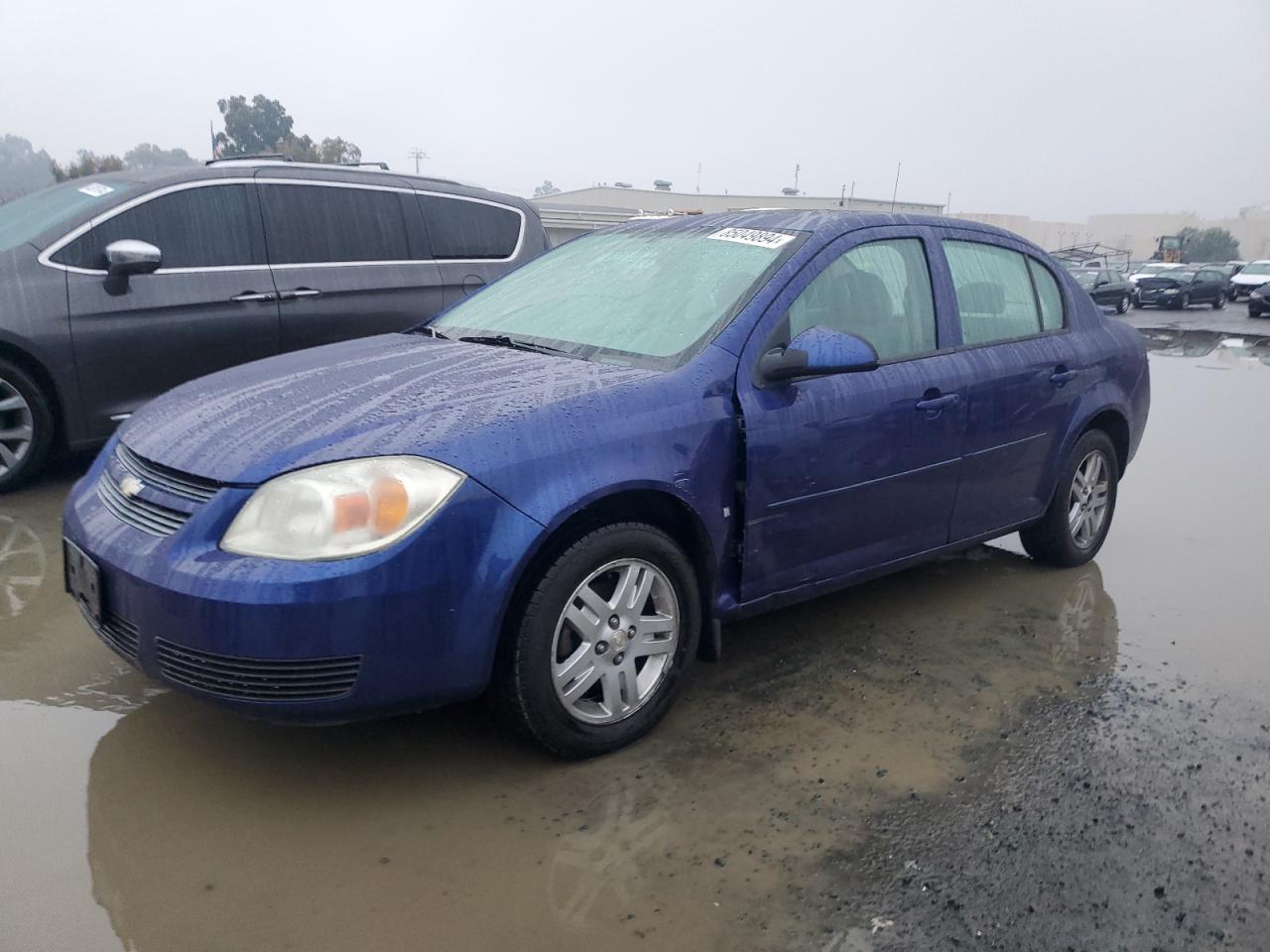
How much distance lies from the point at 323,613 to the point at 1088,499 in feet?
12.3

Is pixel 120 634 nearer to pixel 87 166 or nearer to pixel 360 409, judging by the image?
pixel 360 409

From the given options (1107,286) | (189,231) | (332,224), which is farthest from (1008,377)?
(1107,286)

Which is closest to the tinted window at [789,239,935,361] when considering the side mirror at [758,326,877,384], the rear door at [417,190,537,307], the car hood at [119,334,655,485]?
the side mirror at [758,326,877,384]

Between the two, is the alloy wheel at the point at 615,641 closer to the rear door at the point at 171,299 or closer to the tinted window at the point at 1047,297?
the tinted window at the point at 1047,297

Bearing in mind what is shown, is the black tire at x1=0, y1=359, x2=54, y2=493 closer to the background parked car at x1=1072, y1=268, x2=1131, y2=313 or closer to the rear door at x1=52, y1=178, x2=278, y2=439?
the rear door at x1=52, y1=178, x2=278, y2=439

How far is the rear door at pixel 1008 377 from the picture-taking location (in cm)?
398

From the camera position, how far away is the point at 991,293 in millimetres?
4199

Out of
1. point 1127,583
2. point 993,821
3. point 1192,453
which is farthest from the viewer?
point 1192,453

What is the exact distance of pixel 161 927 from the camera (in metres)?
2.21

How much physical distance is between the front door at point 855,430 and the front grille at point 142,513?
5.33 feet

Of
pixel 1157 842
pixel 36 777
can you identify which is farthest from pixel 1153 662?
pixel 36 777

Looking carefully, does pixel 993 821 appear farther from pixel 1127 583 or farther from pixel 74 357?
pixel 74 357

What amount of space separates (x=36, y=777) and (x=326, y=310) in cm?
363

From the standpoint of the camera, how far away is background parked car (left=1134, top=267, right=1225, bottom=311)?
3086 centimetres
